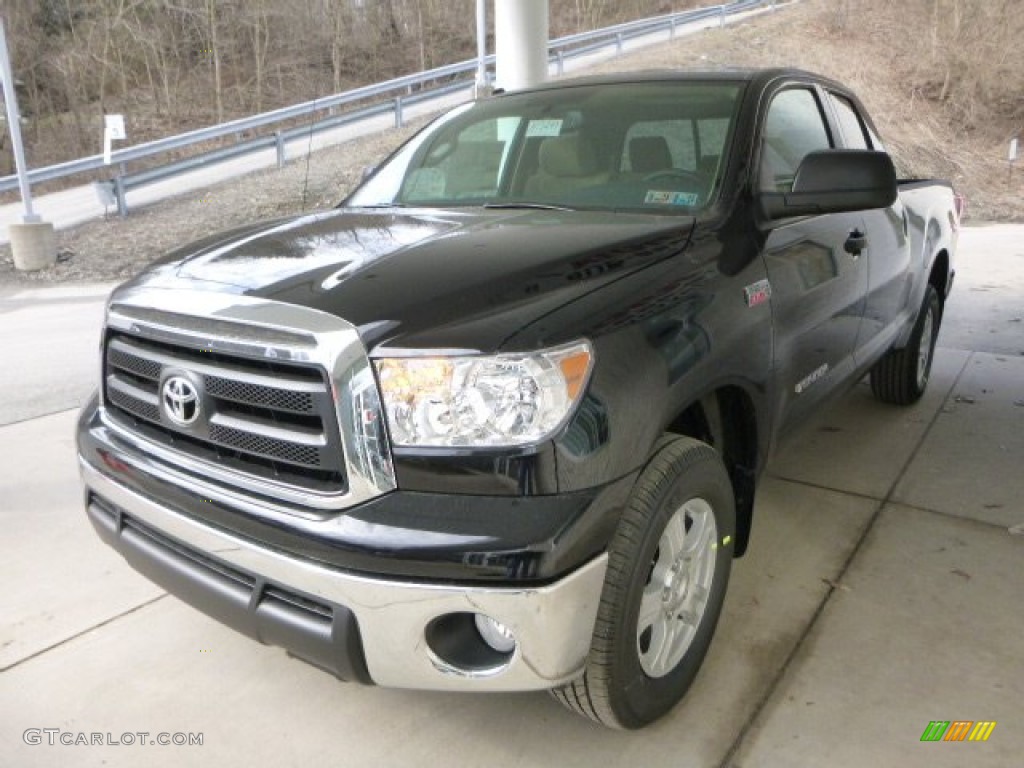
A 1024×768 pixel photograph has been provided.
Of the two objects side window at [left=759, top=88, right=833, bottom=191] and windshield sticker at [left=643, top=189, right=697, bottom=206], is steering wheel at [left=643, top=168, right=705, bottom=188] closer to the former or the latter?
windshield sticker at [left=643, top=189, right=697, bottom=206]

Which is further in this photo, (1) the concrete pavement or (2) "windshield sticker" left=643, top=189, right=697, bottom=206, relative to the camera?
(1) the concrete pavement

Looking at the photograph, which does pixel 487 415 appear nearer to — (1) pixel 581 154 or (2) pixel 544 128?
(1) pixel 581 154

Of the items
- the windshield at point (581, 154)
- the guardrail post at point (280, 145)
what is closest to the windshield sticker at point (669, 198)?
the windshield at point (581, 154)

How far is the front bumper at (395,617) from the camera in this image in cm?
178

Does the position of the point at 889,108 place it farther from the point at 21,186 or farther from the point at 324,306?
the point at 324,306

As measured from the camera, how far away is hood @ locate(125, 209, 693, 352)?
1.88 meters

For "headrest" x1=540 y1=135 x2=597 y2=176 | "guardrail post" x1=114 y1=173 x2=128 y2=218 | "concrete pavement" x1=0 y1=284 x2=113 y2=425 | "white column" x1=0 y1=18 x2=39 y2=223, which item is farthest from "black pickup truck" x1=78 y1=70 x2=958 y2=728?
"guardrail post" x1=114 y1=173 x2=128 y2=218

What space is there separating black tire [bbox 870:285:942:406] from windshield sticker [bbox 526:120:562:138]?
242cm

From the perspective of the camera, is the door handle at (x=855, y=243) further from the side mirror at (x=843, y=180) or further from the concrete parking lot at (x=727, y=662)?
the concrete parking lot at (x=727, y=662)

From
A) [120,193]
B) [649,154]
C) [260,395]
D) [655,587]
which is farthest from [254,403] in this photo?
[120,193]

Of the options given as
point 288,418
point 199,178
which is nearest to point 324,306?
point 288,418

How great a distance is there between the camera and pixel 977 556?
10.5 feet

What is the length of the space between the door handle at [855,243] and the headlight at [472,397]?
75.6 inches

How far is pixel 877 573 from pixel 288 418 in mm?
2266
